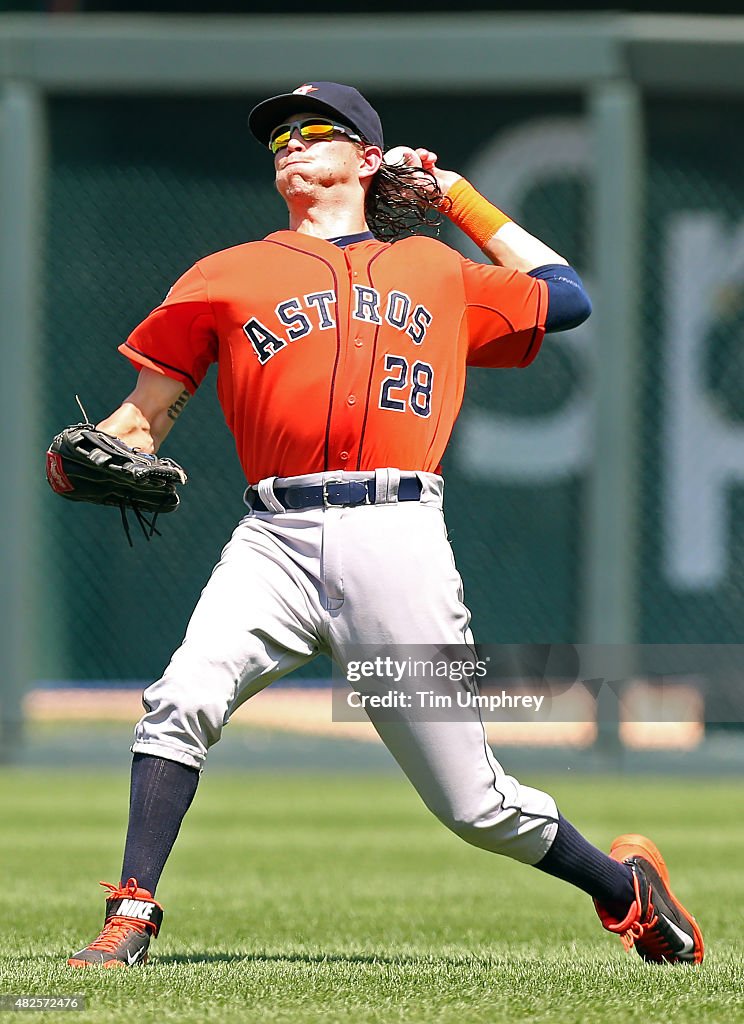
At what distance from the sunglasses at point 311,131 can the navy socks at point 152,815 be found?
130 centimetres

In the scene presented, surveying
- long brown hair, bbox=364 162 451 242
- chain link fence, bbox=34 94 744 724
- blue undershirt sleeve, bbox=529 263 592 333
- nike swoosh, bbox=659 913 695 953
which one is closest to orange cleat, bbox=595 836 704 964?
nike swoosh, bbox=659 913 695 953

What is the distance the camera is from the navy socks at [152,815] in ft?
10.5

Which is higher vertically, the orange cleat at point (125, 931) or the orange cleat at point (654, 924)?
the orange cleat at point (125, 931)

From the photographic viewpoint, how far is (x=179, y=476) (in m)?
3.46

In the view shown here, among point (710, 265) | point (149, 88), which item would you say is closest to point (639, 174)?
point (710, 265)

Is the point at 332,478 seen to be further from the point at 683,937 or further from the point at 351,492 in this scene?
the point at 683,937

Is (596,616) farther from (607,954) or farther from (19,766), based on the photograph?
(607,954)

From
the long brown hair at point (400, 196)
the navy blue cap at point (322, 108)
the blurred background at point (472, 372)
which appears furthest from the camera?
the blurred background at point (472, 372)

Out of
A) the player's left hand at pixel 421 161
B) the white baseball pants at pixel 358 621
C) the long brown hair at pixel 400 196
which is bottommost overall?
the white baseball pants at pixel 358 621

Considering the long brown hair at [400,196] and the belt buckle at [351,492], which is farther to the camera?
the long brown hair at [400,196]

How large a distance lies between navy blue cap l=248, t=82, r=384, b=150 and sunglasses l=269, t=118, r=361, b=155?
2cm

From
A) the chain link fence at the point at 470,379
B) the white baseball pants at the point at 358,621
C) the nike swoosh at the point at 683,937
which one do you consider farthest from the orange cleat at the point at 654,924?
the chain link fence at the point at 470,379

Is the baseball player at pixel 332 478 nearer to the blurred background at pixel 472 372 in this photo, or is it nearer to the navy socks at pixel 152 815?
the navy socks at pixel 152 815

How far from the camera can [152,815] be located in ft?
10.5
